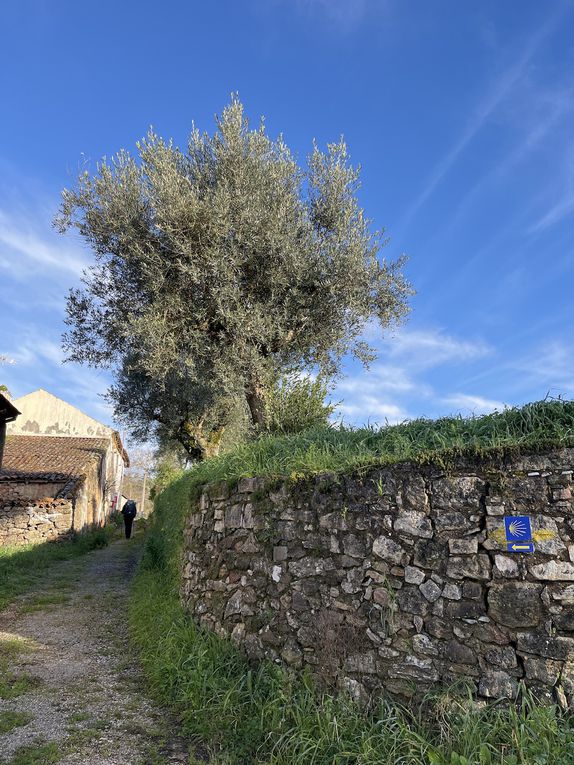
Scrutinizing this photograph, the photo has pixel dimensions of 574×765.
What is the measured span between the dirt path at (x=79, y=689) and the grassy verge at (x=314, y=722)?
33 cm

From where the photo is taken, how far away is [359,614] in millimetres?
4410

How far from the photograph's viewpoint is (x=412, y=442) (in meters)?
4.83

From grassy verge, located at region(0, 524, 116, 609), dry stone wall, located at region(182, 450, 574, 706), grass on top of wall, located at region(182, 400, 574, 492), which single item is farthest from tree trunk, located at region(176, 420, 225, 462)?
dry stone wall, located at region(182, 450, 574, 706)

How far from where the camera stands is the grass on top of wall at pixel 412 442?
4.20 m

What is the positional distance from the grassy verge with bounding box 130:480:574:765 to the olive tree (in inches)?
202

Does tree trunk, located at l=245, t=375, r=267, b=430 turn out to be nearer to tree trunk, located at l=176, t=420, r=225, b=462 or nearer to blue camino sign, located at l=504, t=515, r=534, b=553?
tree trunk, located at l=176, t=420, r=225, b=462

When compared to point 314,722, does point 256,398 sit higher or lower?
higher

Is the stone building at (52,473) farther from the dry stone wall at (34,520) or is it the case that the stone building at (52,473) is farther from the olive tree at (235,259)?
the olive tree at (235,259)

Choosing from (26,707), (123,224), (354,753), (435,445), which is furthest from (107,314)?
(354,753)

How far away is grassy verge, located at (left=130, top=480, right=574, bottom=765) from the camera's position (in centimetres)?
341

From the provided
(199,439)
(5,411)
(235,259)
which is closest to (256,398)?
(235,259)

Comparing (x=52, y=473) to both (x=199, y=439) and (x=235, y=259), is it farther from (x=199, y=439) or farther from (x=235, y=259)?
(x=235, y=259)

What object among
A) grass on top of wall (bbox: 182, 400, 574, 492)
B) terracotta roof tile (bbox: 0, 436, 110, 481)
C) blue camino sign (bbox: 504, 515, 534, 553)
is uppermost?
terracotta roof tile (bbox: 0, 436, 110, 481)

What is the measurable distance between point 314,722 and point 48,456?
22.9m
